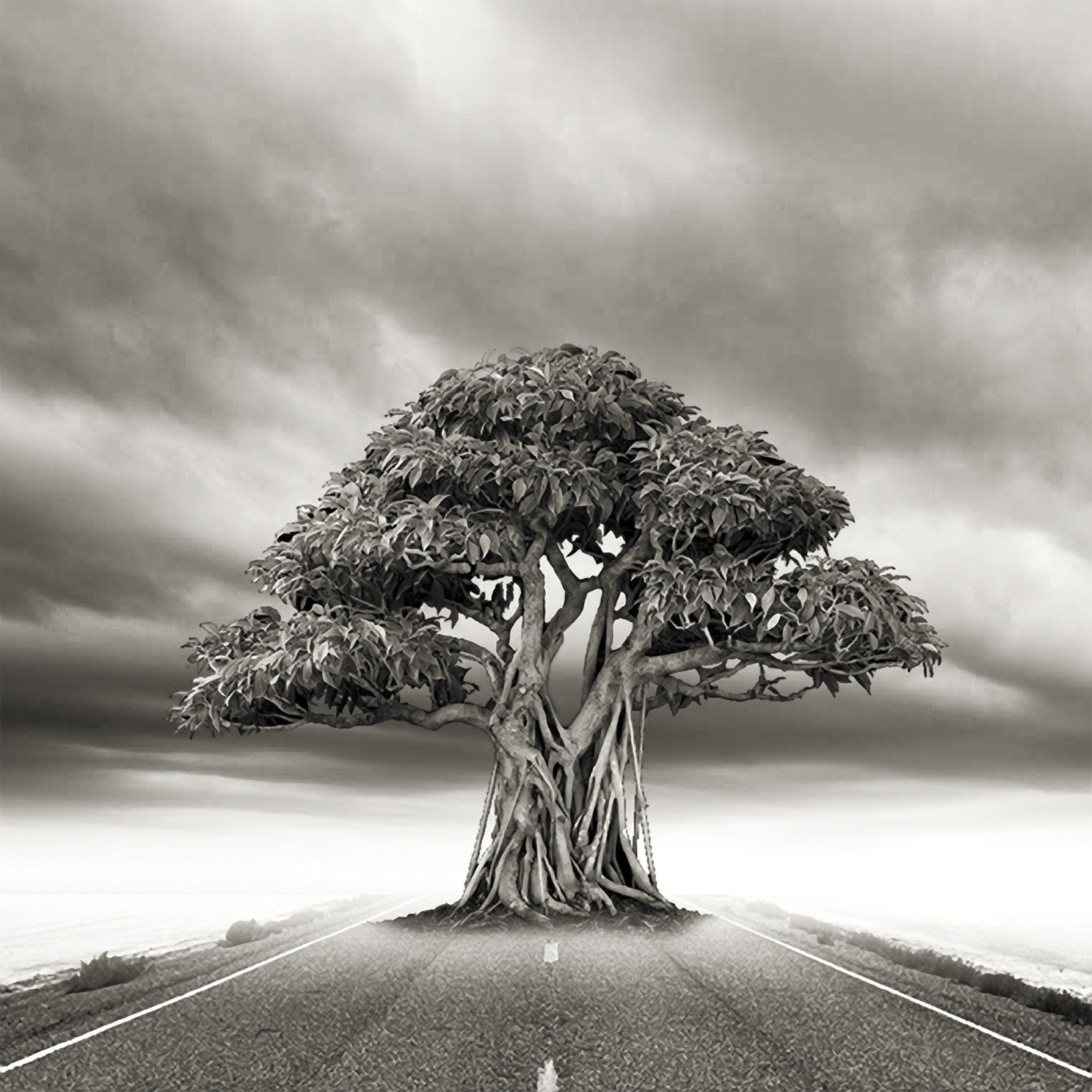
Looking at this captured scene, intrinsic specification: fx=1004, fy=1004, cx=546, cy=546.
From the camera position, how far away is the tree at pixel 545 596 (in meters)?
23.0

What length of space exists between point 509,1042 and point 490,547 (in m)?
14.0

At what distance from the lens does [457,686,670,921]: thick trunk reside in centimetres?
2380

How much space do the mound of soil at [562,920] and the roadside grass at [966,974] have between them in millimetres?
3486

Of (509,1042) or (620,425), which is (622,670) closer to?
(620,425)

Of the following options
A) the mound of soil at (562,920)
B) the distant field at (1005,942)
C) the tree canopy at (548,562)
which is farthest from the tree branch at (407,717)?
the distant field at (1005,942)

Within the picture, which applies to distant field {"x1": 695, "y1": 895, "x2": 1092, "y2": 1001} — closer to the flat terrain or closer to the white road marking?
the flat terrain

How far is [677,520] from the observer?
23047 mm

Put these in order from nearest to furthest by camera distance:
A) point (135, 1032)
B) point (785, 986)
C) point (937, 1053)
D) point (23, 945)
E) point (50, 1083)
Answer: point (50, 1083) → point (937, 1053) → point (135, 1032) → point (785, 986) → point (23, 945)

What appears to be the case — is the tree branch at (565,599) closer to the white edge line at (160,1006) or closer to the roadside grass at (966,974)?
the white edge line at (160,1006)

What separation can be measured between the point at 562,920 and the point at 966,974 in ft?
27.5

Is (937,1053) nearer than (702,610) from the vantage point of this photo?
Yes

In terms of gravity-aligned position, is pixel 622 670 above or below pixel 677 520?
below

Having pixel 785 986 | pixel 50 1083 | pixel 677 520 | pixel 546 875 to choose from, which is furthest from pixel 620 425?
pixel 50 1083

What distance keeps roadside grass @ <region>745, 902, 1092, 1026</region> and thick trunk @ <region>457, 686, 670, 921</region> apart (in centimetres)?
460
